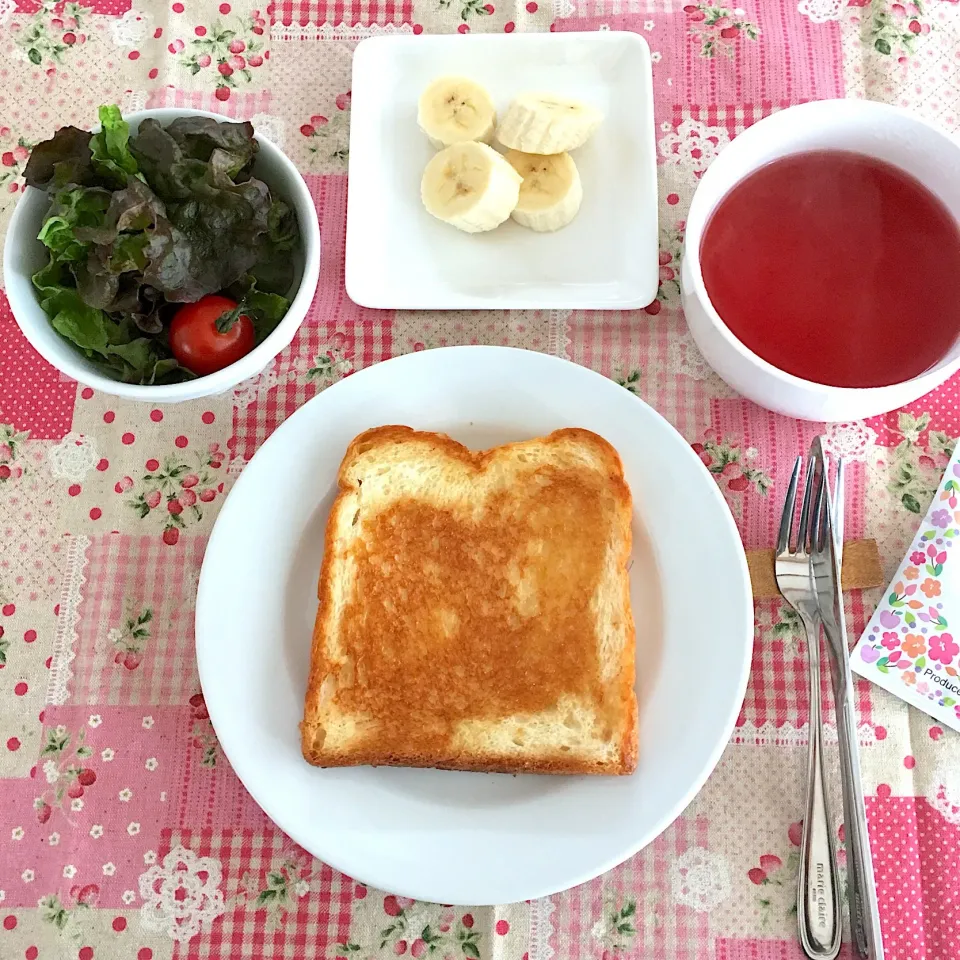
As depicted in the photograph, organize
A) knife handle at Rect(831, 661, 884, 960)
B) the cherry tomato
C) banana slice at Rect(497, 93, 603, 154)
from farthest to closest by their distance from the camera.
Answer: banana slice at Rect(497, 93, 603, 154) < the cherry tomato < knife handle at Rect(831, 661, 884, 960)

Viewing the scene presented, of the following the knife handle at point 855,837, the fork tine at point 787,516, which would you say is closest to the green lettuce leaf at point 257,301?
the fork tine at point 787,516

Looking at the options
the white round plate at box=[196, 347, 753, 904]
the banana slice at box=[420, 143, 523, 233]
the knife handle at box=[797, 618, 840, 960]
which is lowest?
the knife handle at box=[797, 618, 840, 960]

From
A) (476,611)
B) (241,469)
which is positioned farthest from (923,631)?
(241,469)

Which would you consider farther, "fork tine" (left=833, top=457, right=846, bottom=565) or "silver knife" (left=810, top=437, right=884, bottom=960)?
"fork tine" (left=833, top=457, right=846, bottom=565)

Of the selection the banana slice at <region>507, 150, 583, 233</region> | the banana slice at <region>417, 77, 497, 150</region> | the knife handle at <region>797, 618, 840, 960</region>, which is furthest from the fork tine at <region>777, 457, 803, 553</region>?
the banana slice at <region>417, 77, 497, 150</region>

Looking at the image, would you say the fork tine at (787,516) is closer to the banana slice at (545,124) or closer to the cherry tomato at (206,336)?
the banana slice at (545,124)

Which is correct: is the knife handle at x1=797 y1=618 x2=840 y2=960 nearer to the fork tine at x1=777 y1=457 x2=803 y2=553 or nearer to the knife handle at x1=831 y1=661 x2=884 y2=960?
the knife handle at x1=831 y1=661 x2=884 y2=960

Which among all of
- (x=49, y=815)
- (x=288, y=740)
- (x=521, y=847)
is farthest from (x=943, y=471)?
(x=49, y=815)
